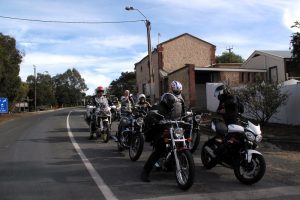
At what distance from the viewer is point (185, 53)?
5278 cm

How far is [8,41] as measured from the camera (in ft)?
162

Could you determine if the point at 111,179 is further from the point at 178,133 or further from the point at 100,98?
the point at 100,98

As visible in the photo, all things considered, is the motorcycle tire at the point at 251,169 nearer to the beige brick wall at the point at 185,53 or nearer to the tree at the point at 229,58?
the beige brick wall at the point at 185,53

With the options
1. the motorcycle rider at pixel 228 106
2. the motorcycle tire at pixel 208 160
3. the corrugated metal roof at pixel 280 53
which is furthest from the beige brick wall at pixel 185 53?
the motorcycle tire at pixel 208 160

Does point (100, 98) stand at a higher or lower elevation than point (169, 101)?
higher

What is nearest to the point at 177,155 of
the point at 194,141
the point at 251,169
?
the point at 251,169

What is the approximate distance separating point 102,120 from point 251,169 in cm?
794

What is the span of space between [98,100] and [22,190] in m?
7.82

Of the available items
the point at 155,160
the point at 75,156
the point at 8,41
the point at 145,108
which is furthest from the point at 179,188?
the point at 8,41

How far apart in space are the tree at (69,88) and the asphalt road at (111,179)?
130m

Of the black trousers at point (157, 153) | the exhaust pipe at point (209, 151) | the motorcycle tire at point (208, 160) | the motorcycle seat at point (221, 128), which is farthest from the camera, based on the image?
the motorcycle tire at point (208, 160)

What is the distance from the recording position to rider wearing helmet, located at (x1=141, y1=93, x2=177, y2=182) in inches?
341

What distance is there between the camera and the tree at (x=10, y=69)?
147 ft

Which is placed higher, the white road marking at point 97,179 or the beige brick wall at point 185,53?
the beige brick wall at point 185,53
